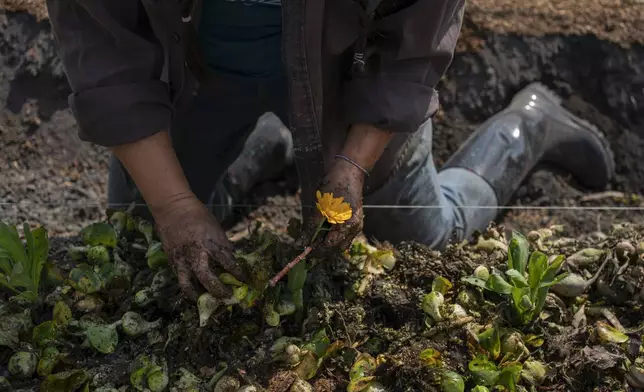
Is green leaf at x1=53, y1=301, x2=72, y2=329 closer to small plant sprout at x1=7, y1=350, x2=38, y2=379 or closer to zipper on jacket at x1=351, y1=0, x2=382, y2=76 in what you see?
small plant sprout at x1=7, y1=350, x2=38, y2=379

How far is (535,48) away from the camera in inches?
91.2

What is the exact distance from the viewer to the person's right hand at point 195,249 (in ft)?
3.50

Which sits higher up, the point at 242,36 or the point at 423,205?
the point at 242,36

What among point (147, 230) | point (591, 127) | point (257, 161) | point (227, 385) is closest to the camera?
point (227, 385)

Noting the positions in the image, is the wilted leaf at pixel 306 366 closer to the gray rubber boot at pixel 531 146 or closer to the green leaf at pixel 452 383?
the green leaf at pixel 452 383

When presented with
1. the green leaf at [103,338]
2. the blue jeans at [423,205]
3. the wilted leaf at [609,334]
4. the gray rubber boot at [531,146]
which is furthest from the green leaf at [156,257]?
the gray rubber boot at [531,146]

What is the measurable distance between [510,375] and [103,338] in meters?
0.67

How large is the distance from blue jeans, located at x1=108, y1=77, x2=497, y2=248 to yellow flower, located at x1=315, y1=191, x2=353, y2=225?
1.56ft

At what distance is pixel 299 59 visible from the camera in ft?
3.77

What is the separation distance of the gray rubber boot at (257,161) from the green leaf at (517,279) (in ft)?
3.58

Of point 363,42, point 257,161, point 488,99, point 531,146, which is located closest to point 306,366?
point 363,42

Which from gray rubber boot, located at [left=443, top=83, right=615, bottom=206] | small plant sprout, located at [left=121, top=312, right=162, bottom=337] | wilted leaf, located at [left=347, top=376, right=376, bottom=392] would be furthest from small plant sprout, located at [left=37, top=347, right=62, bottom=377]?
gray rubber boot, located at [left=443, top=83, right=615, bottom=206]

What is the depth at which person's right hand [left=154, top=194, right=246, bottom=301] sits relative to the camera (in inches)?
42.0

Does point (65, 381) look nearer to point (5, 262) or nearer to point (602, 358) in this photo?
point (5, 262)
